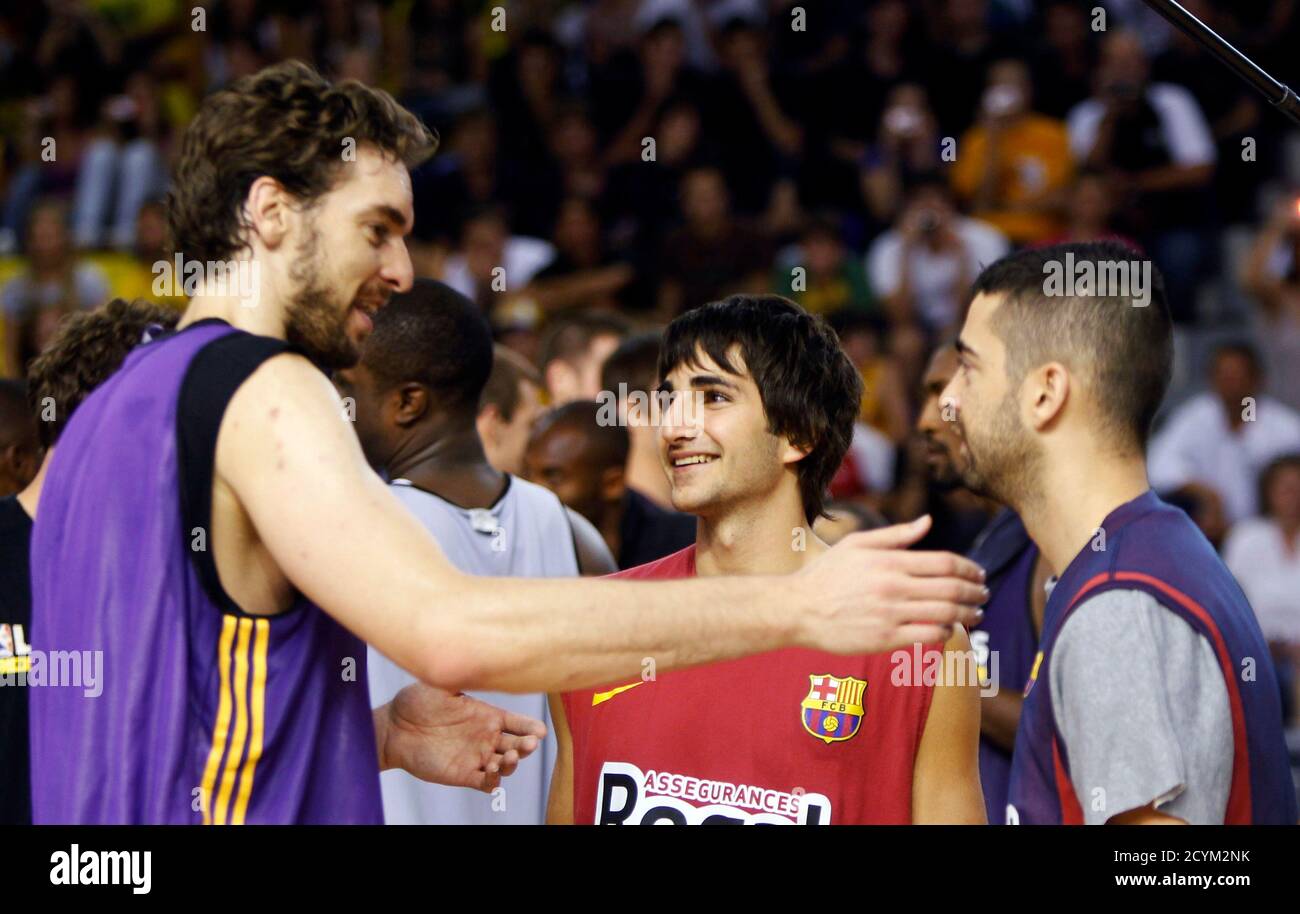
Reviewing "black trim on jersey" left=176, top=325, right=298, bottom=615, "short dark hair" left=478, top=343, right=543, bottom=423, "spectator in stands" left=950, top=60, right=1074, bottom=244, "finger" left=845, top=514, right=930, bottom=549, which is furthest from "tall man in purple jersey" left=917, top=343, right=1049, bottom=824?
"spectator in stands" left=950, top=60, right=1074, bottom=244

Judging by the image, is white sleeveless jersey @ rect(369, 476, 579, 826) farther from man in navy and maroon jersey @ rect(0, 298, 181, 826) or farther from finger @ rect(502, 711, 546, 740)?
finger @ rect(502, 711, 546, 740)

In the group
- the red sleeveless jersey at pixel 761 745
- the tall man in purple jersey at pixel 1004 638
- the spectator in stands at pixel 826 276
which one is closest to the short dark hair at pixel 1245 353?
the spectator in stands at pixel 826 276

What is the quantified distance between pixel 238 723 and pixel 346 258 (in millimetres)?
725

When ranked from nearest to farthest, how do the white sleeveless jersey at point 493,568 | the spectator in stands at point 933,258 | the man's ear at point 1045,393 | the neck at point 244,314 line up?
the neck at point 244,314 → the man's ear at point 1045,393 → the white sleeveless jersey at point 493,568 → the spectator in stands at point 933,258

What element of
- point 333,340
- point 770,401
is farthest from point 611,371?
point 333,340

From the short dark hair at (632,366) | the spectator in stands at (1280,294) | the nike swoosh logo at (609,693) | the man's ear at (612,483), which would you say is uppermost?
the spectator in stands at (1280,294)

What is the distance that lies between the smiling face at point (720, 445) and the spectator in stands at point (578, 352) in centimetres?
299

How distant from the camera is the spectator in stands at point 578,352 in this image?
650 centimetres

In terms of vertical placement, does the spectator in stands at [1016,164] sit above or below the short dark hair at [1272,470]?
above

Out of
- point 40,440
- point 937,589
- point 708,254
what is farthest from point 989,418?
point 708,254

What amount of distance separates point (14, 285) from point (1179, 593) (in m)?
8.78

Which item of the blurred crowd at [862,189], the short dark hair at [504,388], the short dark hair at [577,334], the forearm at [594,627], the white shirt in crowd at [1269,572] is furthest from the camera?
the blurred crowd at [862,189]

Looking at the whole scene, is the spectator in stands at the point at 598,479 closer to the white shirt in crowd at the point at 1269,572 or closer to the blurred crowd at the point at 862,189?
the blurred crowd at the point at 862,189

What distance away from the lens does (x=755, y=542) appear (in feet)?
10.7
